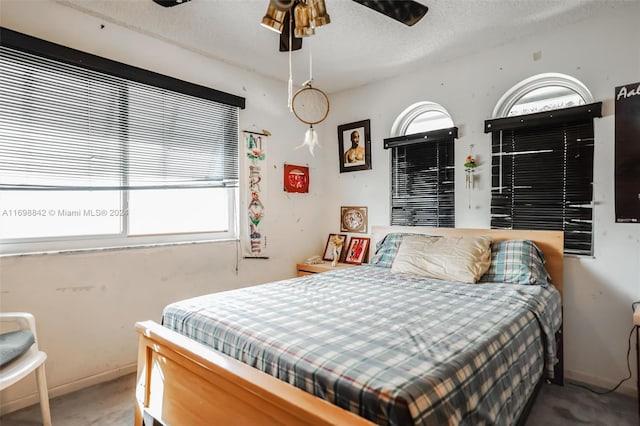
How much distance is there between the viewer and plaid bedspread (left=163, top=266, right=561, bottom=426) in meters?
1.03

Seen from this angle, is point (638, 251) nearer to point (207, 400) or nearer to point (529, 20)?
point (529, 20)

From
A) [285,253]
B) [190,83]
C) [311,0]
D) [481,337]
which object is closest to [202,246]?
[285,253]

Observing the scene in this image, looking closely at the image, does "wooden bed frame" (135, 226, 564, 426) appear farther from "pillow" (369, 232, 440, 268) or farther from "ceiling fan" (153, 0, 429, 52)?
"pillow" (369, 232, 440, 268)

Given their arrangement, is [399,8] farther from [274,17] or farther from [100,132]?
[100,132]

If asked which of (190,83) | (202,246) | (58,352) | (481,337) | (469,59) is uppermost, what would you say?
(469,59)

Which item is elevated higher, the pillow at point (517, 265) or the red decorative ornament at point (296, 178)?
the red decorative ornament at point (296, 178)

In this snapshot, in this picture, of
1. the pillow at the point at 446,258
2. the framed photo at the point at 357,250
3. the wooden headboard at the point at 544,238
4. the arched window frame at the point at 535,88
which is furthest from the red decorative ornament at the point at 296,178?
the arched window frame at the point at 535,88

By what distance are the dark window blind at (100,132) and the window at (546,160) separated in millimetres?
2276

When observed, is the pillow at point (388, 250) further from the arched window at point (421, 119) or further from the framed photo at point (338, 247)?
the arched window at point (421, 119)

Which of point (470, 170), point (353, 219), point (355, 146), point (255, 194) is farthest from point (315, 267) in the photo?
point (470, 170)

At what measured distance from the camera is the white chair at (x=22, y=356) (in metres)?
1.58

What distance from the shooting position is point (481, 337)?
4.51 ft

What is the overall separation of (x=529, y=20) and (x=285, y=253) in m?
2.76

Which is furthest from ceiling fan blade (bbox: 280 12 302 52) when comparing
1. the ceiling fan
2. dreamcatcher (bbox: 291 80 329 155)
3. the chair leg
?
the chair leg
